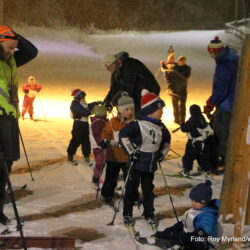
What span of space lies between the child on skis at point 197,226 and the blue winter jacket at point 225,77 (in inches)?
107

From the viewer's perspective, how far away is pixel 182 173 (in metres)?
8.80

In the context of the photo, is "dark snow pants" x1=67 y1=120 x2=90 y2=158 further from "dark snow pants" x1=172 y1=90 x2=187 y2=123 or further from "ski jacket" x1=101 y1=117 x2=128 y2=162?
"dark snow pants" x1=172 y1=90 x2=187 y2=123

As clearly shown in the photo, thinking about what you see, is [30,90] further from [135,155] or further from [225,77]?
[135,155]

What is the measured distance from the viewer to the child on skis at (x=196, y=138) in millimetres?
8711

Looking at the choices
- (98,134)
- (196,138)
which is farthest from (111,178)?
(196,138)

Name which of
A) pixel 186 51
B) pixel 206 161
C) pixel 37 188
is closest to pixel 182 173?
pixel 206 161

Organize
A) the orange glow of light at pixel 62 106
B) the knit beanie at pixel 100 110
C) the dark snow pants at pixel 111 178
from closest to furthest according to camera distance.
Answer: the dark snow pants at pixel 111 178 < the knit beanie at pixel 100 110 < the orange glow of light at pixel 62 106

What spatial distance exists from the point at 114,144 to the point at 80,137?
7.62 feet

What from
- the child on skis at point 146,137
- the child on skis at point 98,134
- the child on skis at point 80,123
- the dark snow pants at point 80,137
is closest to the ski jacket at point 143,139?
the child on skis at point 146,137

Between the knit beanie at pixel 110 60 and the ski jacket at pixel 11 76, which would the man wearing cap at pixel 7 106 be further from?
the knit beanie at pixel 110 60

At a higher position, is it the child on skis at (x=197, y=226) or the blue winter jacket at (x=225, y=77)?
the blue winter jacket at (x=225, y=77)

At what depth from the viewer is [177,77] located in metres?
13.2

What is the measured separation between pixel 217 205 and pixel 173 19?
3933 cm

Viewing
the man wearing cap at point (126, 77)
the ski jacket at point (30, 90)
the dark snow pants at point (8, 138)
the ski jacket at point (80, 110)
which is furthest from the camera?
the ski jacket at point (30, 90)
